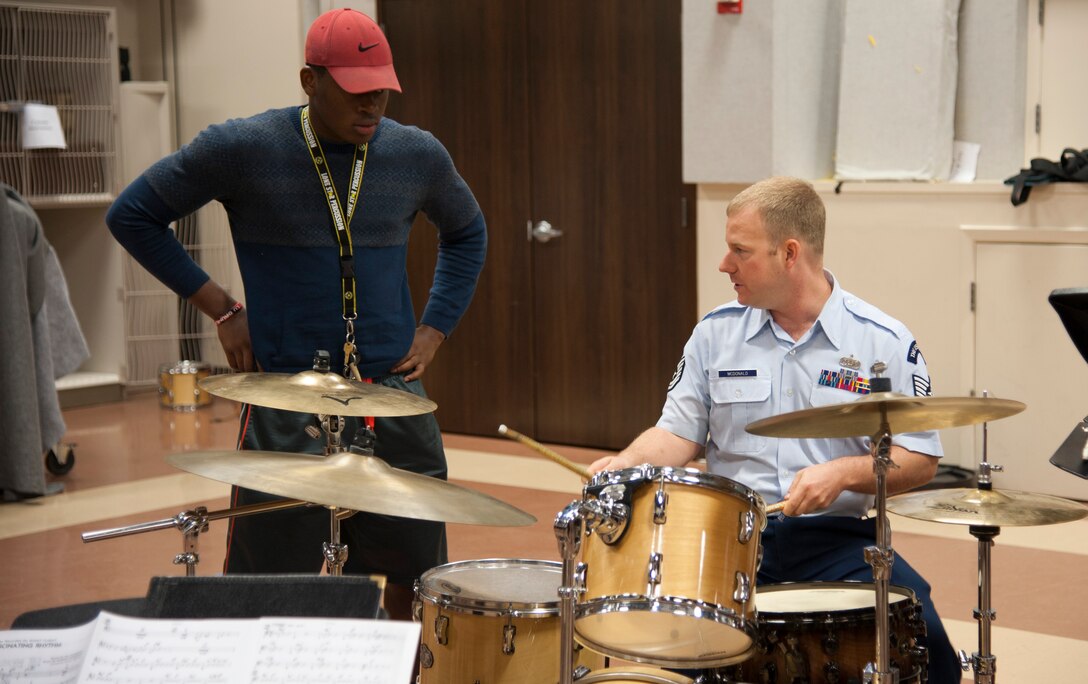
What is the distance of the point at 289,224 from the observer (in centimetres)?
304

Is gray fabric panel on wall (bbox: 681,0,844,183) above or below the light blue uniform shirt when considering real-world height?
above

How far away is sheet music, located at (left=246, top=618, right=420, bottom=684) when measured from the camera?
159 centimetres

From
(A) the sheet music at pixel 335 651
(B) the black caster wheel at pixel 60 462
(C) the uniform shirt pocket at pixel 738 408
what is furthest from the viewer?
(B) the black caster wheel at pixel 60 462

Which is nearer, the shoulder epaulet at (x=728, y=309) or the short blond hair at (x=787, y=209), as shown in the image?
the short blond hair at (x=787, y=209)

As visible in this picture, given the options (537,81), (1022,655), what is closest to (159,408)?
(537,81)

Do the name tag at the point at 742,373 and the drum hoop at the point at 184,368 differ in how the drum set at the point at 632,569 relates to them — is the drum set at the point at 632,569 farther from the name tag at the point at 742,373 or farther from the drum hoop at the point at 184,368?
the drum hoop at the point at 184,368

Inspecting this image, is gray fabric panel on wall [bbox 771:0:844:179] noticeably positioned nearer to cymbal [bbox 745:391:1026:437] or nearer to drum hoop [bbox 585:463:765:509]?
cymbal [bbox 745:391:1026:437]

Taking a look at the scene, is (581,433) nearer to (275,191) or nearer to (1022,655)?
(1022,655)

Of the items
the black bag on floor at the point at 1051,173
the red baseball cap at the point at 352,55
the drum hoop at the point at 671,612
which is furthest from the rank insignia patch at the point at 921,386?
the black bag on floor at the point at 1051,173

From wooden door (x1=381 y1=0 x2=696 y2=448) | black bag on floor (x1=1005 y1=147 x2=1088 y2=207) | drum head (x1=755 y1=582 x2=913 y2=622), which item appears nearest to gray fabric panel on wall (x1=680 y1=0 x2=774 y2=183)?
wooden door (x1=381 y1=0 x2=696 y2=448)

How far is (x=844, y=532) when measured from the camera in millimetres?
2891

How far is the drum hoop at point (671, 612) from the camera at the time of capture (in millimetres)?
2223

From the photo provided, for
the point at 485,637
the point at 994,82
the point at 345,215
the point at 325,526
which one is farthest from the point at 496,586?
the point at 994,82

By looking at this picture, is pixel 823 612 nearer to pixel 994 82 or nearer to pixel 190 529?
pixel 190 529
